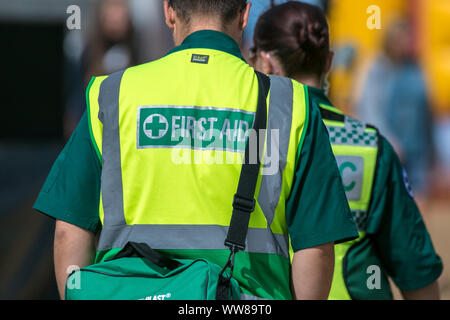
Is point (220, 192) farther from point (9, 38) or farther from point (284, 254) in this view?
point (9, 38)

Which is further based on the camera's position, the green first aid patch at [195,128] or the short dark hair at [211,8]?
the short dark hair at [211,8]

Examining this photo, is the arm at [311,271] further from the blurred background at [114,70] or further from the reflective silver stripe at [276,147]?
the blurred background at [114,70]

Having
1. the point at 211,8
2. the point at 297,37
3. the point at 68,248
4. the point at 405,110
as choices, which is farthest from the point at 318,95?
the point at 405,110

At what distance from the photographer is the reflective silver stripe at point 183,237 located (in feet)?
5.69

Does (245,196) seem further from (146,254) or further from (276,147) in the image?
(146,254)

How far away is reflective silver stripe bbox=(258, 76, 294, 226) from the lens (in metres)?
1.76

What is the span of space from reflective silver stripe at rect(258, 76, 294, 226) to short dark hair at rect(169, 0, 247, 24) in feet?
0.93

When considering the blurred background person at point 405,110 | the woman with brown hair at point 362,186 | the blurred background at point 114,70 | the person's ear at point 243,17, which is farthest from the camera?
the blurred background person at point 405,110

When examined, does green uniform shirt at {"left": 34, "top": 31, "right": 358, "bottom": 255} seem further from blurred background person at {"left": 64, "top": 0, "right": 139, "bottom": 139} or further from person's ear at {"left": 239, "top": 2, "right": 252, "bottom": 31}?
blurred background person at {"left": 64, "top": 0, "right": 139, "bottom": 139}

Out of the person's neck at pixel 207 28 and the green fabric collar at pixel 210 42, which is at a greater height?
the person's neck at pixel 207 28

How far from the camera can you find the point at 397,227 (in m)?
2.45

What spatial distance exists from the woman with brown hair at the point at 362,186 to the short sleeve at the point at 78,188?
867mm

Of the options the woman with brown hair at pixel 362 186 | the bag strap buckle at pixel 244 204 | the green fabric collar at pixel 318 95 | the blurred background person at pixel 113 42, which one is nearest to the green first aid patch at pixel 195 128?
the bag strap buckle at pixel 244 204

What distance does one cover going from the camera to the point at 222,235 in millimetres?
1731
